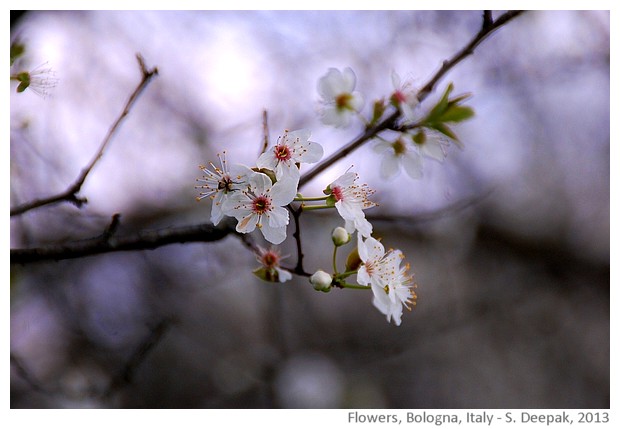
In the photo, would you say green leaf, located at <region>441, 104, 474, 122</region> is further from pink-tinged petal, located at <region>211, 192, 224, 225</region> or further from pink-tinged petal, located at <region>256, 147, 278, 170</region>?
pink-tinged petal, located at <region>211, 192, 224, 225</region>

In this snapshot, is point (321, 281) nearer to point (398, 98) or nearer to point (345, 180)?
→ point (345, 180)

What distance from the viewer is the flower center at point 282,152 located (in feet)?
2.85

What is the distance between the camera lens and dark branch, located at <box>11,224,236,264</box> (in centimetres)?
99

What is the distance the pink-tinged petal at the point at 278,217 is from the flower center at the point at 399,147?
28 cm

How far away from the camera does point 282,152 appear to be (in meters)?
0.87

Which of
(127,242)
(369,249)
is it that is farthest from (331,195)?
(127,242)

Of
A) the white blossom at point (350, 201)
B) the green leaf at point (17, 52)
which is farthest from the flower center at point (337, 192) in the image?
the green leaf at point (17, 52)

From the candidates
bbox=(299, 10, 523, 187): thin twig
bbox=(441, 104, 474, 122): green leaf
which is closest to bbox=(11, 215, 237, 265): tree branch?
bbox=(299, 10, 523, 187): thin twig

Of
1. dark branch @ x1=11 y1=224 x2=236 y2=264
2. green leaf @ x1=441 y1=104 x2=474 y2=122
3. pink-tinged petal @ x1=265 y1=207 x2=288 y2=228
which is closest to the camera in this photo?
green leaf @ x1=441 y1=104 x2=474 y2=122

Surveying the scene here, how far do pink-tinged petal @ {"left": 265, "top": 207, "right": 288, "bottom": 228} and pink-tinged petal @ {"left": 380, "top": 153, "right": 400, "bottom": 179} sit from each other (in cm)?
28

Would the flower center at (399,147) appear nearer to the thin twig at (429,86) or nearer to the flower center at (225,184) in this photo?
the thin twig at (429,86)
